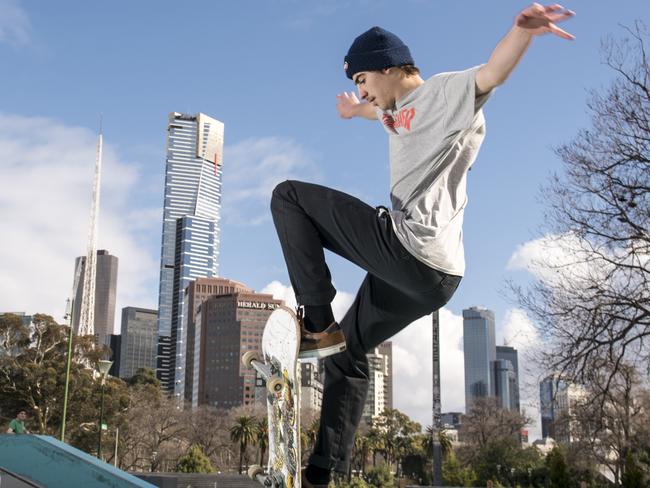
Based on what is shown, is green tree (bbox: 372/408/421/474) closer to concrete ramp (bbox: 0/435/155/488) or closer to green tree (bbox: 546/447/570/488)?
green tree (bbox: 546/447/570/488)

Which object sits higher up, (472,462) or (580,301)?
(580,301)

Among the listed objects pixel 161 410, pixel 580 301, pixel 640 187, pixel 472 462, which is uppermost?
pixel 640 187

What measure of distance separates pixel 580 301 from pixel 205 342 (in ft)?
463

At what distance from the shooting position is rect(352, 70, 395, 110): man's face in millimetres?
2721

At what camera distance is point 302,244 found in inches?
102

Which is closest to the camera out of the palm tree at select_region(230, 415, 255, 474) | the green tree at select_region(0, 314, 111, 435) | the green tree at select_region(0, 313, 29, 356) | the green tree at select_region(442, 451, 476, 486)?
the green tree at select_region(0, 314, 111, 435)

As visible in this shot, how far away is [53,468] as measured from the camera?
12.1 ft

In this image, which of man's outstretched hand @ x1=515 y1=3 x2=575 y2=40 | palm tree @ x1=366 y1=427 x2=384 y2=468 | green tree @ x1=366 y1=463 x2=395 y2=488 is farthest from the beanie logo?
palm tree @ x1=366 y1=427 x2=384 y2=468

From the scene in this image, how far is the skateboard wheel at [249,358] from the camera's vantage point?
2.69 metres

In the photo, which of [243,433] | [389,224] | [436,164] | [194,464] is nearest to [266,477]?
[389,224]

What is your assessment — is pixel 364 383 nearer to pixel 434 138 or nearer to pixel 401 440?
pixel 434 138

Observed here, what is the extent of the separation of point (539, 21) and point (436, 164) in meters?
0.61

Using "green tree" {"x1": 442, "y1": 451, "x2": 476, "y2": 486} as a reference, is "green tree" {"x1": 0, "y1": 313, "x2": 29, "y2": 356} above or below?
above

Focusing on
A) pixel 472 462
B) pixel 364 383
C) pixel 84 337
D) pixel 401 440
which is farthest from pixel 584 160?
pixel 401 440
